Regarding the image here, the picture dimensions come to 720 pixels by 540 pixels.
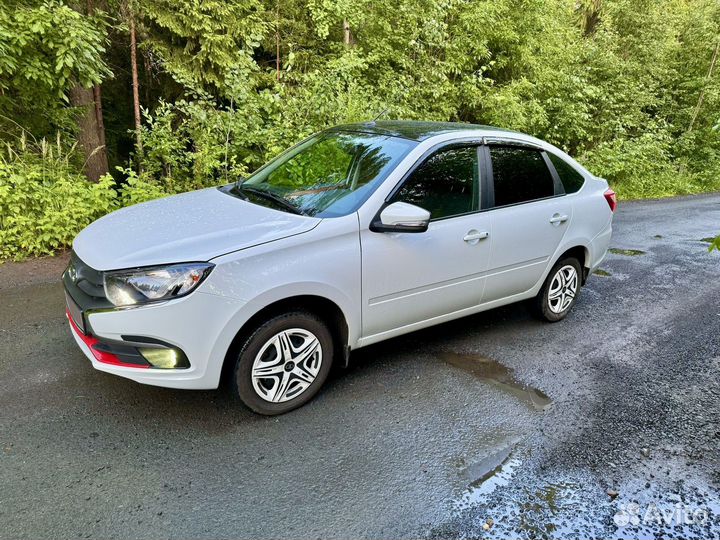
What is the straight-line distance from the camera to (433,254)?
357 centimetres

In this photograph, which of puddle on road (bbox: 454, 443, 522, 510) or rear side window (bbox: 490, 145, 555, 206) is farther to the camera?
rear side window (bbox: 490, 145, 555, 206)

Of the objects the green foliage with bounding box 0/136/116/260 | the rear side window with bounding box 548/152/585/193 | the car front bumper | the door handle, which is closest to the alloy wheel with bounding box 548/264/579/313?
the rear side window with bounding box 548/152/585/193

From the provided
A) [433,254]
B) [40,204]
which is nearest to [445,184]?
[433,254]

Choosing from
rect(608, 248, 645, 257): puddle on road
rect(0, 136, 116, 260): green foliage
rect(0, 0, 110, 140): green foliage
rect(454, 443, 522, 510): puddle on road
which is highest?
rect(0, 0, 110, 140): green foliage

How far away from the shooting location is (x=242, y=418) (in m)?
3.13

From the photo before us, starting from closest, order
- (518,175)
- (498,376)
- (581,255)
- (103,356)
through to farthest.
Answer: (103,356) < (498,376) < (518,175) < (581,255)

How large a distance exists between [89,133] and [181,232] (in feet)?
21.6

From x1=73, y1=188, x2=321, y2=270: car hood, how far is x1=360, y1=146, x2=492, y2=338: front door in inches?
22.6

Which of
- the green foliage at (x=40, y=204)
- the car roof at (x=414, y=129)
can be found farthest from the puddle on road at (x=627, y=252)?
the green foliage at (x=40, y=204)

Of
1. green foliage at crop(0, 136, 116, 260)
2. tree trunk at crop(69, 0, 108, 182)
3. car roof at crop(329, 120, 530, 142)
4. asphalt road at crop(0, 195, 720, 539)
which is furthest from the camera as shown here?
tree trunk at crop(69, 0, 108, 182)

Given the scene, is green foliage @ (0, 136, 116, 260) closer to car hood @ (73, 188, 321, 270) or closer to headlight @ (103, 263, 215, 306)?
car hood @ (73, 188, 321, 270)

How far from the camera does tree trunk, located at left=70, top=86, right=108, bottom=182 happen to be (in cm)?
790

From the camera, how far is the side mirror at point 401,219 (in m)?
3.19

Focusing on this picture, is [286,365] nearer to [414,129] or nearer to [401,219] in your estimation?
[401,219]
